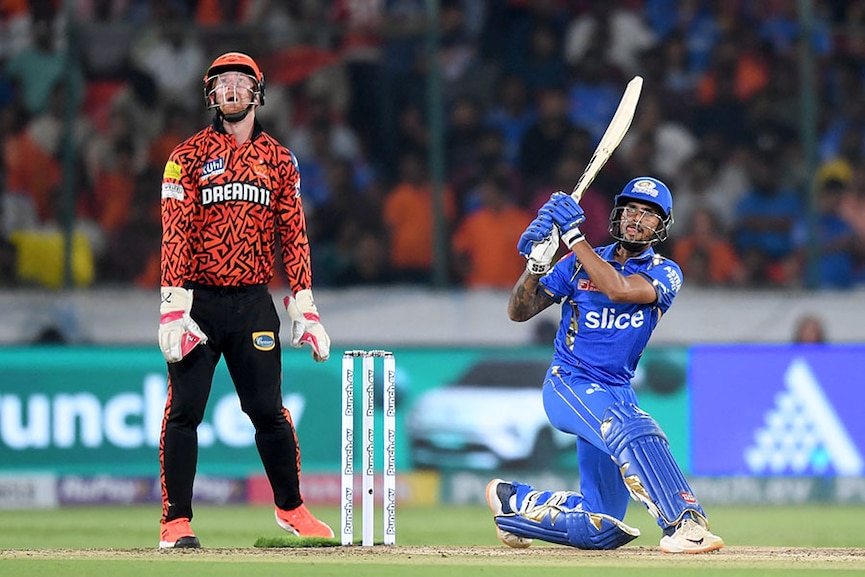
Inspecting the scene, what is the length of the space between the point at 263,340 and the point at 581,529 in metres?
1.72

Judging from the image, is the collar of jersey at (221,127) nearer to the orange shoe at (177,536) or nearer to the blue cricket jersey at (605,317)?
the blue cricket jersey at (605,317)

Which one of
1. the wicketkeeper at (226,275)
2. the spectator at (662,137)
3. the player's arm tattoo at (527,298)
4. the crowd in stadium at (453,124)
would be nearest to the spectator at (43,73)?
the crowd in stadium at (453,124)

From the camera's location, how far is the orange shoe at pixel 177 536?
7.50 m

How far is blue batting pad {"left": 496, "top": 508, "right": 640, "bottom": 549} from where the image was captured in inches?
295

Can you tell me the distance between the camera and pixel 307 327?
25.3 feet

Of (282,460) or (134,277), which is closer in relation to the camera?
(282,460)

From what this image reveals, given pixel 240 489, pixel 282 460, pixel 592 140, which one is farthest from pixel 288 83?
pixel 282 460

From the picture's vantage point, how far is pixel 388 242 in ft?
42.9

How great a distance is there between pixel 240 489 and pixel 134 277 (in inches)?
79.1

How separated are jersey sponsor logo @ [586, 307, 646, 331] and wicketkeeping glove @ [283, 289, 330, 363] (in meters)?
1.27

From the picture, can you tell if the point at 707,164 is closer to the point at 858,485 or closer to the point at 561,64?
the point at 561,64

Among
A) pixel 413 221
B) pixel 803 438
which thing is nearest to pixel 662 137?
pixel 413 221

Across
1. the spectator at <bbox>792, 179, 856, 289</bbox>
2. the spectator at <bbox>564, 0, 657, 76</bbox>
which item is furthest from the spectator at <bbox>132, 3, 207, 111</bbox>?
the spectator at <bbox>792, 179, 856, 289</bbox>

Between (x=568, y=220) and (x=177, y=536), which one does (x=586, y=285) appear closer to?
(x=568, y=220)
